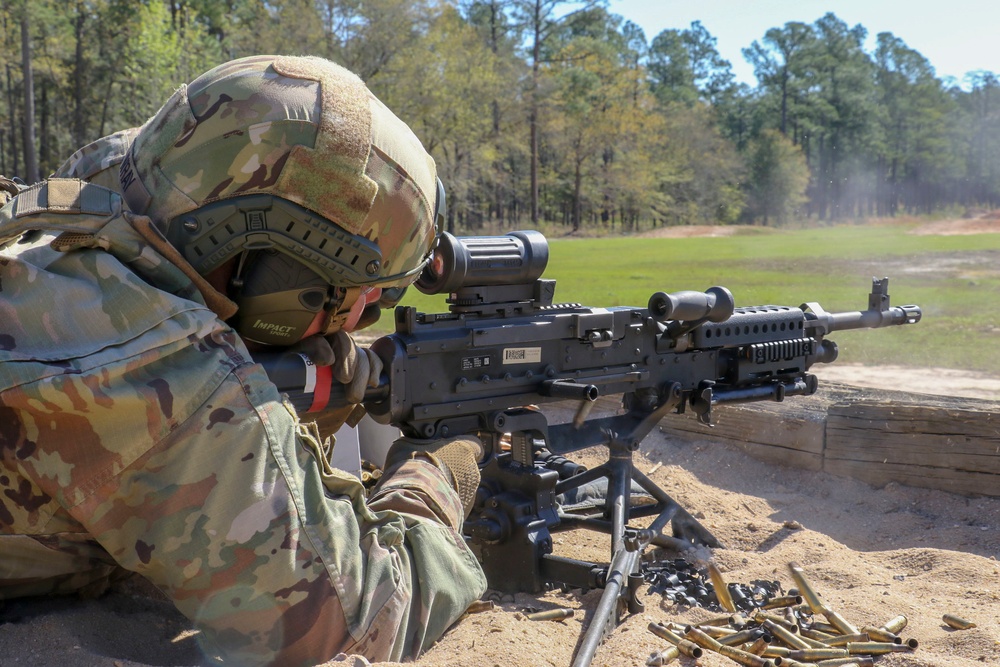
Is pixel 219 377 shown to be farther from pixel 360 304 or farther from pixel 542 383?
pixel 542 383

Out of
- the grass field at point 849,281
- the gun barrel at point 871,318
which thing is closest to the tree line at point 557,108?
the grass field at point 849,281

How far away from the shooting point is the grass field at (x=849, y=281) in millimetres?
11109

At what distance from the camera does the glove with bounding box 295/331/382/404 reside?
310 centimetres

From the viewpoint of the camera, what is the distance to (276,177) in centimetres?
249

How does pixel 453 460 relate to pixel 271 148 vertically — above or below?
below

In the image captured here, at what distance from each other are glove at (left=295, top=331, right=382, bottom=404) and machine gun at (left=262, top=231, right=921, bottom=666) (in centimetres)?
6

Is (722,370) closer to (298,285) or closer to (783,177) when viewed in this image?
(298,285)

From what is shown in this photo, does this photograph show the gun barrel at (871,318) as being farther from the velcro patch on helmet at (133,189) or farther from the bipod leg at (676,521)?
the velcro patch on helmet at (133,189)

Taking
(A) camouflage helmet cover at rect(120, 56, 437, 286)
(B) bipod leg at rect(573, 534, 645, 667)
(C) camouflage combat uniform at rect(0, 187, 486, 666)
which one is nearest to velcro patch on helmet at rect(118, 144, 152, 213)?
(A) camouflage helmet cover at rect(120, 56, 437, 286)

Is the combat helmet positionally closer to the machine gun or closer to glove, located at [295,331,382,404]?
glove, located at [295,331,382,404]

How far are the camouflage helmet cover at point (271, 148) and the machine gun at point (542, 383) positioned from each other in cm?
75

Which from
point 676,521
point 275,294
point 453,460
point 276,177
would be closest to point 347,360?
point 453,460

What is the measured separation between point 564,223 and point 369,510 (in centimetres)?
5177

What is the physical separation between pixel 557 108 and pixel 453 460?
46.1 metres
